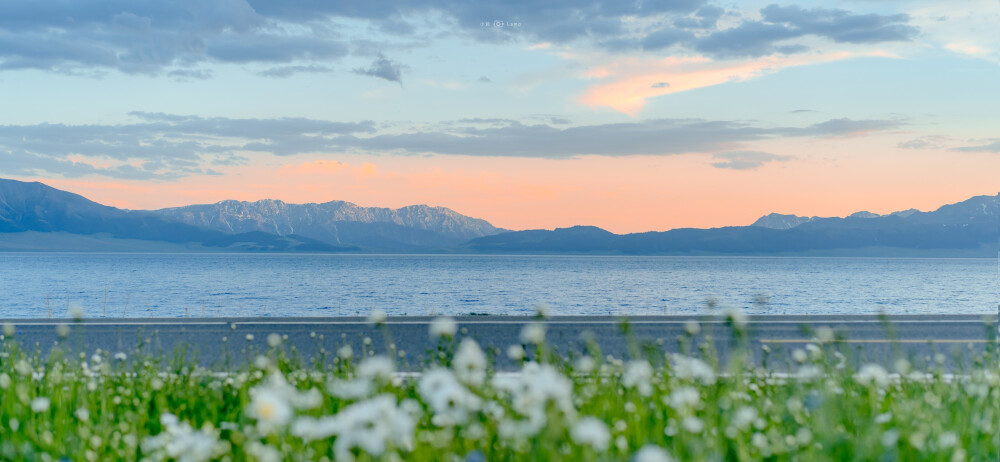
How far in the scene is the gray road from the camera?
1199cm

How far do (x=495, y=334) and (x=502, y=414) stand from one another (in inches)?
399

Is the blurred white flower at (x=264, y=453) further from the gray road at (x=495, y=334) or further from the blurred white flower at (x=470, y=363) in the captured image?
the gray road at (x=495, y=334)

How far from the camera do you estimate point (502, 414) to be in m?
4.61

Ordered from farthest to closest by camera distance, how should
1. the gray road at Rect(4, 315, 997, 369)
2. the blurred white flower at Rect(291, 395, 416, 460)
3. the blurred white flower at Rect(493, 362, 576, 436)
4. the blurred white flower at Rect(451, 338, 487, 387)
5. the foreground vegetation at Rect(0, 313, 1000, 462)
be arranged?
the gray road at Rect(4, 315, 997, 369) → the blurred white flower at Rect(451, 338, 487, 387) → the foreground vegetation at Rect(0, 313, 1000, 462) → the blurred white flower at Rect(493, 362, 576, 436) → the blurred white flower at Rect(291, 395, 416, 460)

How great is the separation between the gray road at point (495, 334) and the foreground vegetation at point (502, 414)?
3891 millimetres

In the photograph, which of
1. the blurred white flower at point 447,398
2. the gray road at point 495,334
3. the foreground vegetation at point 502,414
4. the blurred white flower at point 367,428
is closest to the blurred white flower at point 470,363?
the foreground vegetation at point 502,414

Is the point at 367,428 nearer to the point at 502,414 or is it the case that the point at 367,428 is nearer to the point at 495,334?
the point at 502,414

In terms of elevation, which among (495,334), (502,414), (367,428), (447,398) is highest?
(447,398)

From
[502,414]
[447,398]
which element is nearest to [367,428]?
[447,398]

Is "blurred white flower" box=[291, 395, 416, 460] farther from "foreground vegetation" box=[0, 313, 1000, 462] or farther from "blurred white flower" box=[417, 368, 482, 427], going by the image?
"blurred white flower" box=[417, 368, 482, 427]

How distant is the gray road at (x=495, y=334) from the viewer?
12.0 meters

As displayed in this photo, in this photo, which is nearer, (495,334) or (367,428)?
(367,428)

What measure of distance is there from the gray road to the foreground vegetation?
3.89 m

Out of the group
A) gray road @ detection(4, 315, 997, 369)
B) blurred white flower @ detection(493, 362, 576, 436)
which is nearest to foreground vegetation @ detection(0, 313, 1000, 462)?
blurred white flower @ detection(493, 362, 576, 436)
